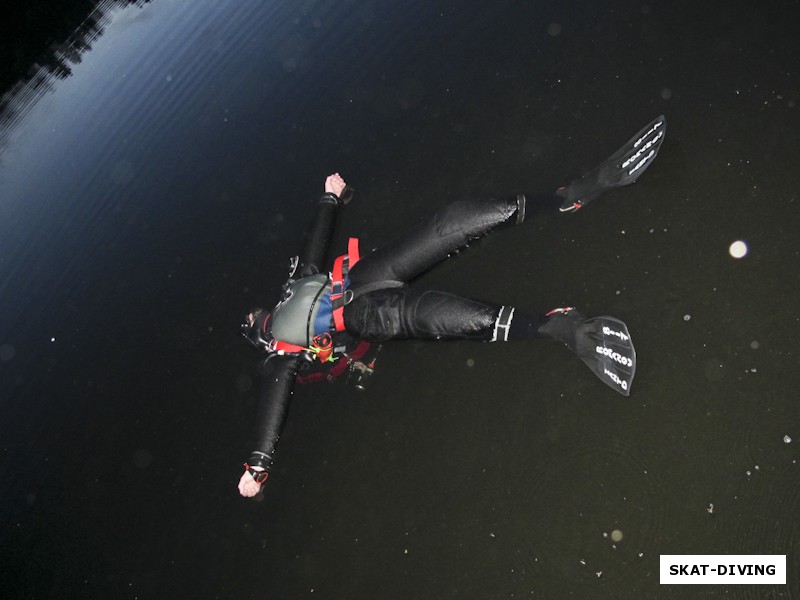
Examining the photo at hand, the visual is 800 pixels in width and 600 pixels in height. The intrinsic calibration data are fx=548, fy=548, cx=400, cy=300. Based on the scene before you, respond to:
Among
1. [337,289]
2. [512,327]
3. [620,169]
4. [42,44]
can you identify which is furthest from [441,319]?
[42,44]

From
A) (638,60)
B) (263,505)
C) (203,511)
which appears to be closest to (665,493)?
(263,505)

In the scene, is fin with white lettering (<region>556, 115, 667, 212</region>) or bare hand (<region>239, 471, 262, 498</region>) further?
bare hand (<region>239, 471, 262, 498</region>)

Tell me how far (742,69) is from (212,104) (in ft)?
10.7

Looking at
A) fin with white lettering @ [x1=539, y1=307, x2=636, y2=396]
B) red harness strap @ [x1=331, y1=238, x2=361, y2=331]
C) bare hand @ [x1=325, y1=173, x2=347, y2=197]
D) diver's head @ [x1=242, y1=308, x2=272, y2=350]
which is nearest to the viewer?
fin with white lettering @ [x1=539, y1=307, x2=636, y2=396]

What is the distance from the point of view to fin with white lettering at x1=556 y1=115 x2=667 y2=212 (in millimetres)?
1928

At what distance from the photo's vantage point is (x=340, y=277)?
6.94 feet

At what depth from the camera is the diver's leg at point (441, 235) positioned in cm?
187

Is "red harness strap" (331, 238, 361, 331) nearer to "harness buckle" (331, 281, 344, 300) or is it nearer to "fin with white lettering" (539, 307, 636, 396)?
"harness buckle" (331, 281, 344, 300)

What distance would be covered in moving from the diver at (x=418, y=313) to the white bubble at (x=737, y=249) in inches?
16.1

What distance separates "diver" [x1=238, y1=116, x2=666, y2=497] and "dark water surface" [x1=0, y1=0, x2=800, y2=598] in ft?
0.68

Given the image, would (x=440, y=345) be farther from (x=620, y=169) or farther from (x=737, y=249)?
(x=737, y=249)

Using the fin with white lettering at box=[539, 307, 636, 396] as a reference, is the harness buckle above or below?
above

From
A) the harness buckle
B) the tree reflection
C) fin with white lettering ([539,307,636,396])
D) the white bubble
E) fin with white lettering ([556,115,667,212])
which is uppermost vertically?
the tree reflection

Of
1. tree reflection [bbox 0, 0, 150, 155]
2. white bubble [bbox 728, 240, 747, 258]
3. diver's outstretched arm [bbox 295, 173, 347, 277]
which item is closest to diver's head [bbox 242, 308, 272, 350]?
diver's outstretched arm [bbox 295, 173, 347, 277]
